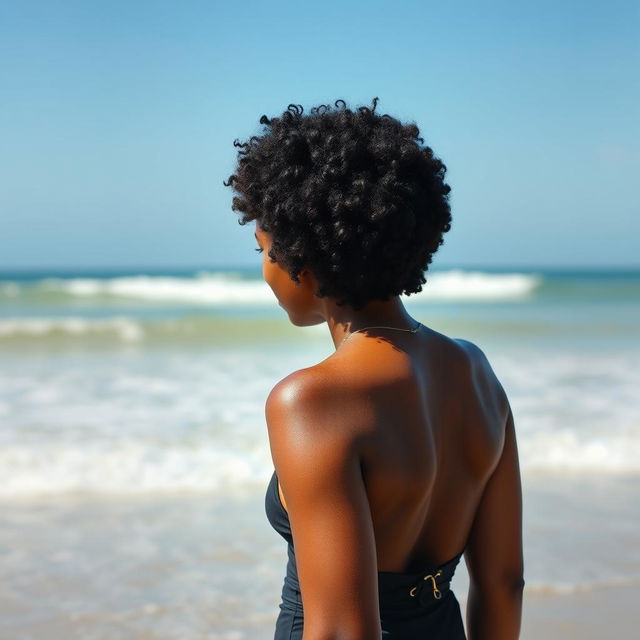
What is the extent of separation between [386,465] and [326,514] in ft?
0.38

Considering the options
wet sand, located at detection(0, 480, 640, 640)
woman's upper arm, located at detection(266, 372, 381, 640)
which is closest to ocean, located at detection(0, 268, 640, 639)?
wet sand, located at detection(0, 480, 640, 640)

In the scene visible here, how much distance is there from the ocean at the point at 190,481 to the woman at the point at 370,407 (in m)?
2.35

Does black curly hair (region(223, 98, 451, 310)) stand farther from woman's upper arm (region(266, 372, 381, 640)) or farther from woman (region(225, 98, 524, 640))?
woman's upper arm (region(266, 372, 381, 640))

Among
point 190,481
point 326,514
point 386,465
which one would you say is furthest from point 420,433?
point 190,481

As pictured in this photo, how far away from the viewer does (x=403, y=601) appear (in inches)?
54.0

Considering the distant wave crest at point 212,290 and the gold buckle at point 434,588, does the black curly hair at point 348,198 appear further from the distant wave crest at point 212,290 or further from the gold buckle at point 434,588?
the distant wave crest at point 212,290

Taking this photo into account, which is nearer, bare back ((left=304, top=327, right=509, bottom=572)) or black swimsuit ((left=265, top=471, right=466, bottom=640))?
bare back ((left=304, top=327, right=509, bottom=572))

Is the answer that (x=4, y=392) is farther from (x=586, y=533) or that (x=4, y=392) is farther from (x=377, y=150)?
(x=377, y=150)

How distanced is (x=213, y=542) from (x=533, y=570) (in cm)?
159

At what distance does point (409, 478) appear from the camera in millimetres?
1243

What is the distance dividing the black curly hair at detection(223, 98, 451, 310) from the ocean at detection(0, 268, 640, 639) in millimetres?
2585

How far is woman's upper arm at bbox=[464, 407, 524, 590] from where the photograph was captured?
1503mm

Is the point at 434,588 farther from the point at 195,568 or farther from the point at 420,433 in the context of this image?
the point at 195,568

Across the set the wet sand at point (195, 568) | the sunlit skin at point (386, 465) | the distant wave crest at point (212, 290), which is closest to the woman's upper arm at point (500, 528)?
the sunlit skin at point (386, 465)
